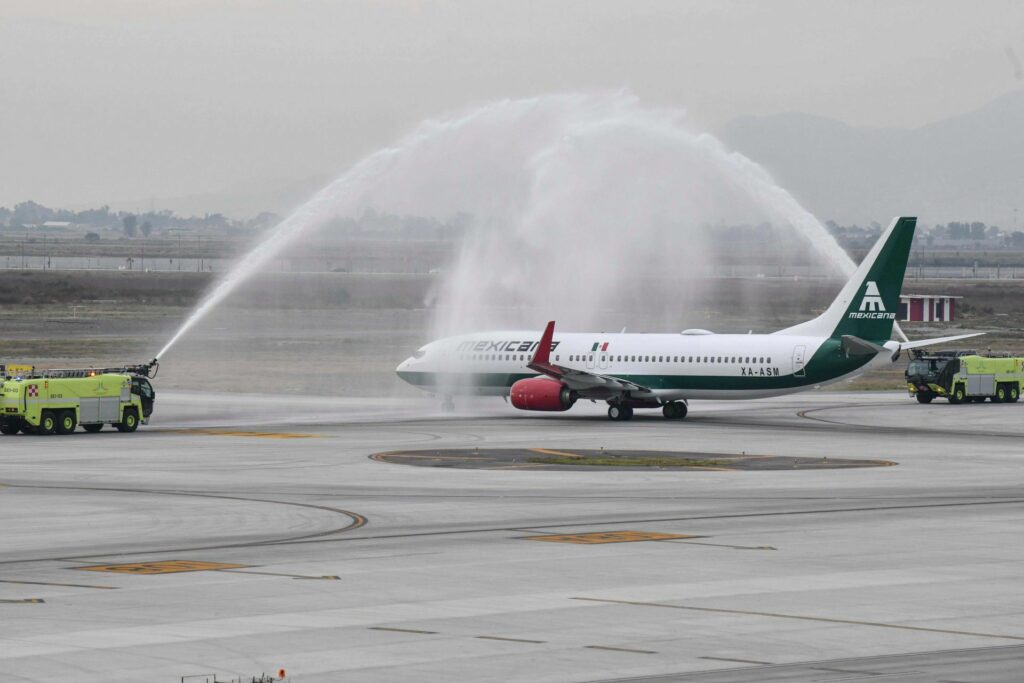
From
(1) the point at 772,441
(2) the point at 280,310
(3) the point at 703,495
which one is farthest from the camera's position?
(2) the point at 280,310

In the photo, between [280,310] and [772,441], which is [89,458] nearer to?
[772,441]

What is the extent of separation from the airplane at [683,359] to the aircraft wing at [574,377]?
5 centimetres

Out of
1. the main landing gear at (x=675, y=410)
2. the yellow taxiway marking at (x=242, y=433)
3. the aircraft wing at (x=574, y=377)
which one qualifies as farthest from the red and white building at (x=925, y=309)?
the yellow taxiway marking at (x=242, y=433)

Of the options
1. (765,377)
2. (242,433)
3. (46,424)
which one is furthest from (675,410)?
(46,424)

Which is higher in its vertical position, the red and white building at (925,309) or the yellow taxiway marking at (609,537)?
the red and white building at (925,309)

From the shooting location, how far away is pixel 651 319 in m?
163

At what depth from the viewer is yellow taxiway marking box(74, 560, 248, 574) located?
32812 millimetres

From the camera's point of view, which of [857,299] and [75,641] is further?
[857,299]

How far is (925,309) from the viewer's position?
176m

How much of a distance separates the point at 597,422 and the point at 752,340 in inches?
328

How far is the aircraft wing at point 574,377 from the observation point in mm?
80438

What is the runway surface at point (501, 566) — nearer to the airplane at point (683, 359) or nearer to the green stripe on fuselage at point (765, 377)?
the green stripe on fuselage at point (765, 377)

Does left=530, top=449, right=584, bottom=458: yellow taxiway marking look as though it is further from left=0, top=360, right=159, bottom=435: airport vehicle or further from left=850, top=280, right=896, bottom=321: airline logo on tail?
left=850, top=280, right=896, bottom=321: airline logo on tail

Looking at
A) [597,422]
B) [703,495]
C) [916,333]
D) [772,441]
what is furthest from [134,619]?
[916,333]
